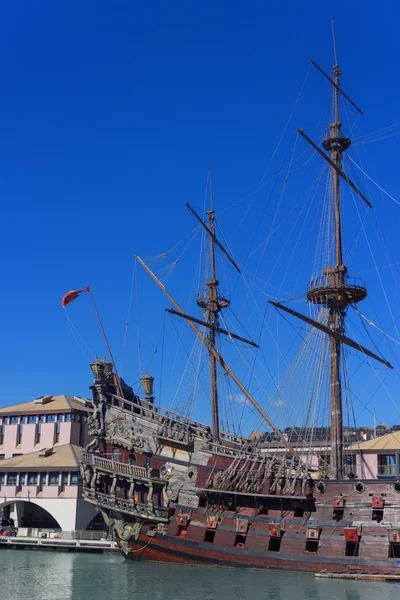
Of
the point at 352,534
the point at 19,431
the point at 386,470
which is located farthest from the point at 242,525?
the point at 19,431

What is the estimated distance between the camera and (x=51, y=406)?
6325 cm

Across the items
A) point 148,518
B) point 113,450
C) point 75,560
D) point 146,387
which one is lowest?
point 75,560

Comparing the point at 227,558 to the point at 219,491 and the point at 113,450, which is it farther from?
the point at 113,450

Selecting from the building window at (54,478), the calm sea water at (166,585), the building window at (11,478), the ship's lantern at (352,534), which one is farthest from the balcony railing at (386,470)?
the building window at (11,478)

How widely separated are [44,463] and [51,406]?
28.2 feet

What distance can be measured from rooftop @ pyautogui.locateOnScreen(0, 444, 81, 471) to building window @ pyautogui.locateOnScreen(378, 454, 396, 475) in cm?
2471

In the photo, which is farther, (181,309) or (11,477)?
(11,477)

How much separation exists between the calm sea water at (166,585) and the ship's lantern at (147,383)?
2707 centimetres

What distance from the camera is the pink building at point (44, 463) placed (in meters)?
53.7

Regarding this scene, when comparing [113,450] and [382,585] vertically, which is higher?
[113,450]

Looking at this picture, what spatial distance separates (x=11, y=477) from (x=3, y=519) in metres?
3.86

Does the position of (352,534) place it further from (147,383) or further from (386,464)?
(147,383)

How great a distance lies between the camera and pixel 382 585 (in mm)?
28406

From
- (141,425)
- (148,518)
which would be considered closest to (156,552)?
(148,518)
